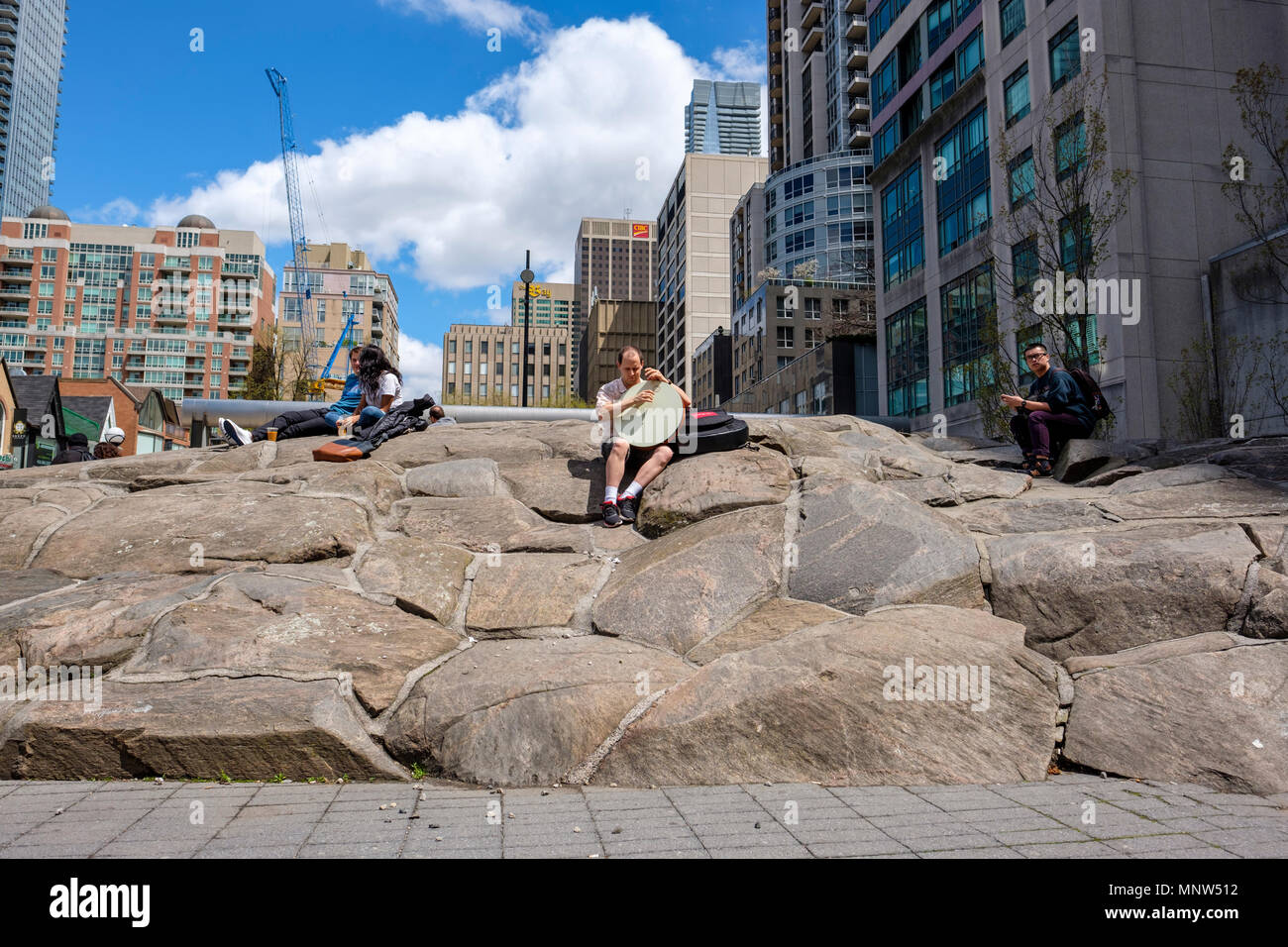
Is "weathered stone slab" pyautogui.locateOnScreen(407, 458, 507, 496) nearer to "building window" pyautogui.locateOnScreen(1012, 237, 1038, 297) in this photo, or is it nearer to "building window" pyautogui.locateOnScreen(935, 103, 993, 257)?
"building window" pyautogui.locateOnScreen(1012, 237, 1038, 297)

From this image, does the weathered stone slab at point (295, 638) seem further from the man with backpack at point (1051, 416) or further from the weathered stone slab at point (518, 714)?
the man with backpack at point (1051, 416)

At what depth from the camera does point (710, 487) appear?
7.82 metres

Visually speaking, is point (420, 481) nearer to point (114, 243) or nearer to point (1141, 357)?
point (1141, 357)

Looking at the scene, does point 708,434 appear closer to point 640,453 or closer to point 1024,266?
point 640,453

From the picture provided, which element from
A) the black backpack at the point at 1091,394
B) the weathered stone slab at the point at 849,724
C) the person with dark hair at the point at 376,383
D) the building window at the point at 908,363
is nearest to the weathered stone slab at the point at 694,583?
the weathered stone slab at the point at 849,724

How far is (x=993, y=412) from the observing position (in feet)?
59.2

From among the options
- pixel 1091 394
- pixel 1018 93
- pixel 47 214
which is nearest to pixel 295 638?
pixel 1091 394

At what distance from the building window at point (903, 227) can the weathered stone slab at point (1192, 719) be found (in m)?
36.0

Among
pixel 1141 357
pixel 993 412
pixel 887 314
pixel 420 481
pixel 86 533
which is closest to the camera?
pixel 86 533

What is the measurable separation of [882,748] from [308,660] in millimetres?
3427

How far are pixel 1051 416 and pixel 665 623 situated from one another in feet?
18.8

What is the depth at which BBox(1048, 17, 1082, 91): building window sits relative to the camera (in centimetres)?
2725

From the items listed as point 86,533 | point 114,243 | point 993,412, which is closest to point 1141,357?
point 993,412

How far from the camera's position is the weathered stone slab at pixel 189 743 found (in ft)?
15.6
